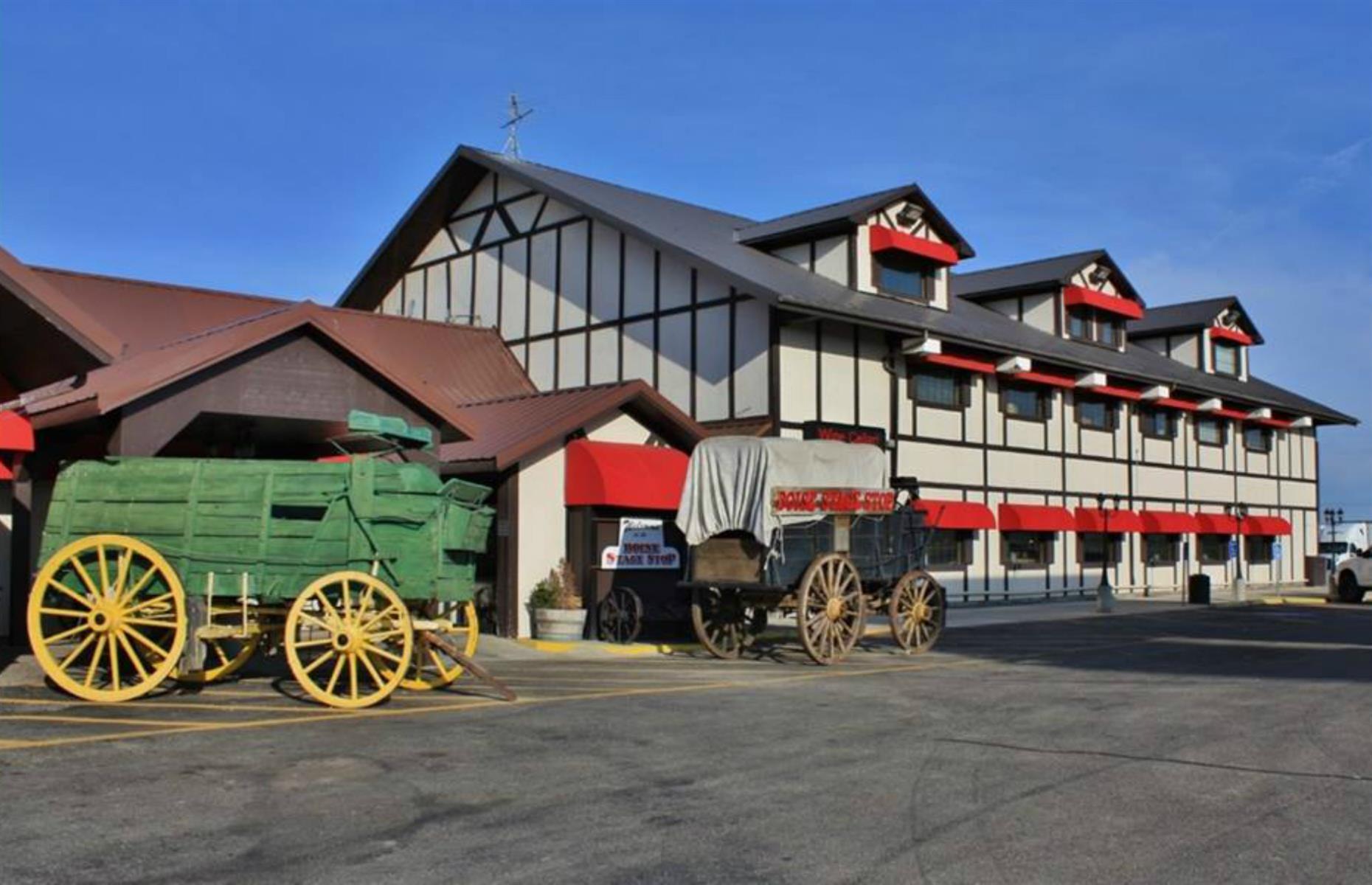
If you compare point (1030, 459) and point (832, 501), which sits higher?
point (1030, 459)

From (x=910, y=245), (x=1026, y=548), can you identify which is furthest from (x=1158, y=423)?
(x=910, y=245)

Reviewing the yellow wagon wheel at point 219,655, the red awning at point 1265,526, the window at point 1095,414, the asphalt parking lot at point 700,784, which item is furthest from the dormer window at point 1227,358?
the yellow wagon wheel at point 219,655

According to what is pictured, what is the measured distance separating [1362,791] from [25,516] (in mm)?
16566

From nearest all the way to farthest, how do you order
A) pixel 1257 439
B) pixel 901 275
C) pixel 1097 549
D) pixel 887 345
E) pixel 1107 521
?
1. pixel 887 345
2. pixel 901 275
3. pixel 1107 521
4. pixel 1097 549
5. pixel 1257 439

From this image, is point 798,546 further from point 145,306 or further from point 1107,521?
point 1107,521

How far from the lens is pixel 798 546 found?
58.9 feet

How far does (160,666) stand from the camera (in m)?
11.7

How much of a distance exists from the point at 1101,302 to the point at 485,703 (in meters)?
29.9

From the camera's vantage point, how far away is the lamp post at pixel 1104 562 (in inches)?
1193

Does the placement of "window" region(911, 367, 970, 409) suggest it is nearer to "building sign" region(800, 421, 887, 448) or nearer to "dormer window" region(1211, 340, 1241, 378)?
"building sign" region(800, 421, 887, 448)

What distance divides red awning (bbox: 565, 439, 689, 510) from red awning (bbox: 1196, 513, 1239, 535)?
80.5ft

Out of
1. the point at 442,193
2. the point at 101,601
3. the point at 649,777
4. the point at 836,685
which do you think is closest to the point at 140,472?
the point at 101,601

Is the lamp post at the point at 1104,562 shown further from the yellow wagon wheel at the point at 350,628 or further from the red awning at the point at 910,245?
the yellow wagon wheel at the point at 350,628

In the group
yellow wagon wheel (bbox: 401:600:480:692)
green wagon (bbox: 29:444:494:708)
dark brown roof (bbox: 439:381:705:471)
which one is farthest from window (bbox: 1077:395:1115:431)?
green wagon (bbox: 29:444:494:708)
